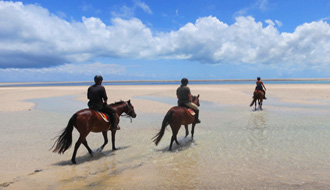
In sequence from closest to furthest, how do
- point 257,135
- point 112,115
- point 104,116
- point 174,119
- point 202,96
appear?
point 104,116 < point 112,115 < point 174,119 < point 257,135 < point 202,96

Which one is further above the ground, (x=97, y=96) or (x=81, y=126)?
(x=97, y=96)

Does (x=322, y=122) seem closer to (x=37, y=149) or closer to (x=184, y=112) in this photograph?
(x=184, y=112)

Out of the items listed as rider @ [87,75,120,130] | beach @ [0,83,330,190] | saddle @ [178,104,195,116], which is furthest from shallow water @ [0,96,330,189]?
rider @ [87,75,120,130]

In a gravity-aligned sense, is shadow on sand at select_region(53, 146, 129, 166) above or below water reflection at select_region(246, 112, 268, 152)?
below

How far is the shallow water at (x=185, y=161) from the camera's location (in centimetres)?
495

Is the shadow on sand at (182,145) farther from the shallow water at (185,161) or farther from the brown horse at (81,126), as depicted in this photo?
the brown horse at (81,126)

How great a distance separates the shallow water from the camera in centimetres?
495

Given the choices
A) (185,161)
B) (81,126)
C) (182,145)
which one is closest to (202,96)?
(182,145)

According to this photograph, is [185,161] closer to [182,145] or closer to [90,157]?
[182,145]

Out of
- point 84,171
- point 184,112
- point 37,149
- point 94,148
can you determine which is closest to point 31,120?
point 37,149

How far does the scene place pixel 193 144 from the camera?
8180 mm

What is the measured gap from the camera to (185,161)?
640cm

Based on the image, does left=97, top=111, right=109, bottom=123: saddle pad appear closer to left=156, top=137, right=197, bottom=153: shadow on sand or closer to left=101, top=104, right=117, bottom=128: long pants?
left=101, top=104, right=117, bottom=128: long pants

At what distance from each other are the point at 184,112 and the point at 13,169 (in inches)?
223
